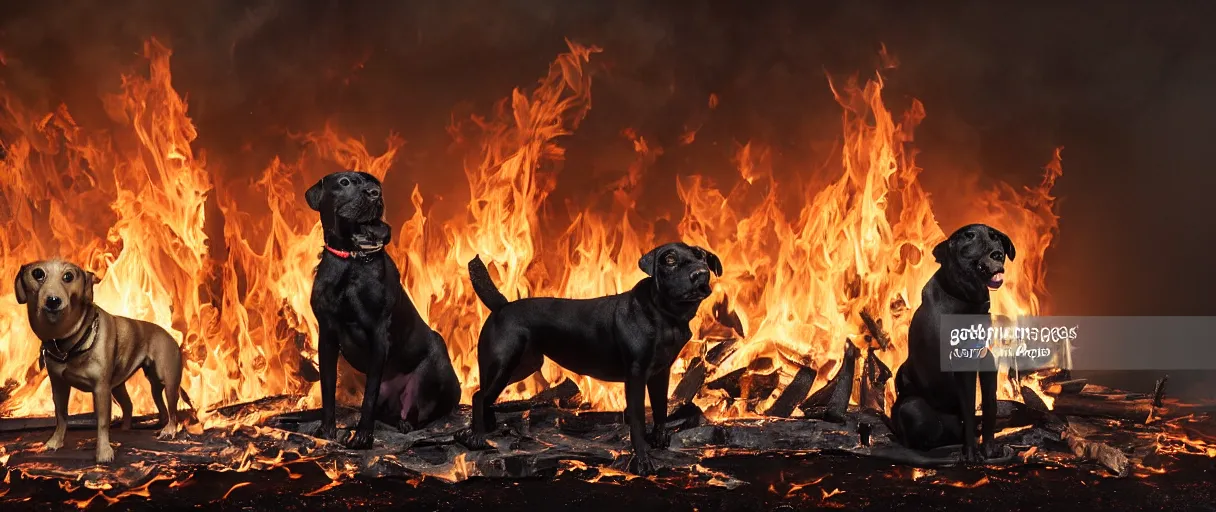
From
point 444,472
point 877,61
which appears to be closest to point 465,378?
point 444,472

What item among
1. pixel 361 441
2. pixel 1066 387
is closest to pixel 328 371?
pixel 361 441

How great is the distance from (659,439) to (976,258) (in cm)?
187

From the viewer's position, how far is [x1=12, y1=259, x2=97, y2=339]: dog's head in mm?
5023

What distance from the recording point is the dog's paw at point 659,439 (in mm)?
5484

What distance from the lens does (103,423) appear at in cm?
505

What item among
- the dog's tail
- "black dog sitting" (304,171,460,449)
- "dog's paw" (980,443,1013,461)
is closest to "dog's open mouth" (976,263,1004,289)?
"dog's paw" (980,443,1013,461)

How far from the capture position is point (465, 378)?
290 inches

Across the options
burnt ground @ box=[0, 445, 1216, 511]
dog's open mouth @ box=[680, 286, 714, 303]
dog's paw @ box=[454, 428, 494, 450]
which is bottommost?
burnt ground @ box=[0, 445, 1216, 511]

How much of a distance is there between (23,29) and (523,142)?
12.2 ft

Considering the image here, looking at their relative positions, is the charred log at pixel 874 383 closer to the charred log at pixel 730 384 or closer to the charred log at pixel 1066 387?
the charred log at pixel 730 384

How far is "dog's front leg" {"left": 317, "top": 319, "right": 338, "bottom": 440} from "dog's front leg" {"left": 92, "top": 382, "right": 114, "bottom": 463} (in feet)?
3.29

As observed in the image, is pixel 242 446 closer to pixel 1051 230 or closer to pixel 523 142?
pixel 523 142

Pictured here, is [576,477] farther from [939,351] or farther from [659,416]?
[939,351]

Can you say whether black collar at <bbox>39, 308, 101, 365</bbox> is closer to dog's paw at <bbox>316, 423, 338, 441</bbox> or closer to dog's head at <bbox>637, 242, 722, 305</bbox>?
dog's paw at <bbox>316, 423, 338, 441</bbox>
